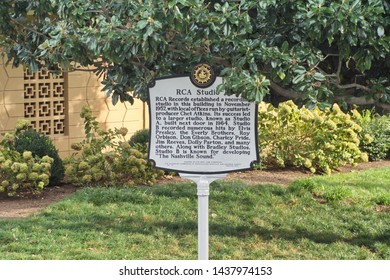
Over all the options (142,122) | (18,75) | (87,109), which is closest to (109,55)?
(87,109)

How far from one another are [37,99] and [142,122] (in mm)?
1719

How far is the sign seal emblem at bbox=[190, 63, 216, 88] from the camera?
23.7 feet

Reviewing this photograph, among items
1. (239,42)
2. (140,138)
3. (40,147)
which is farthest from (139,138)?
(239,42)

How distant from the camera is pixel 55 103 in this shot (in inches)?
510

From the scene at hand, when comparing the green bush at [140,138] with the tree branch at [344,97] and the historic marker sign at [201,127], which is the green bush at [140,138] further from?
the historic marker sign at [201,127]

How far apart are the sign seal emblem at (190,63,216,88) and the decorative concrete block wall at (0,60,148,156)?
18.2 feet

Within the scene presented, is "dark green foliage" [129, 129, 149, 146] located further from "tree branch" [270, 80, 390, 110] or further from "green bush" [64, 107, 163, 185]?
"tree branch" [270, 80, 390, 110]

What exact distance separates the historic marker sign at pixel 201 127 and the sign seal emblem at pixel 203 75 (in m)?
0.04

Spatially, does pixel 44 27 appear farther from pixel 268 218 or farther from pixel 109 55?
pixel 268 218

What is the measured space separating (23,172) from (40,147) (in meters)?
0.70

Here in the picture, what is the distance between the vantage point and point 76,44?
7340mm

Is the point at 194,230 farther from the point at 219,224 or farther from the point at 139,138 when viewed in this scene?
the point at 139,138

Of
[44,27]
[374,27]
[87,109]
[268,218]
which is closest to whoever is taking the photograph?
[374,27]

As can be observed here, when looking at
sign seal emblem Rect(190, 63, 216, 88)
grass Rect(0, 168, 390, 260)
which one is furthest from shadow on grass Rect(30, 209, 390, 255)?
sign seal emblem Rect(190, 63, 216, 88)
